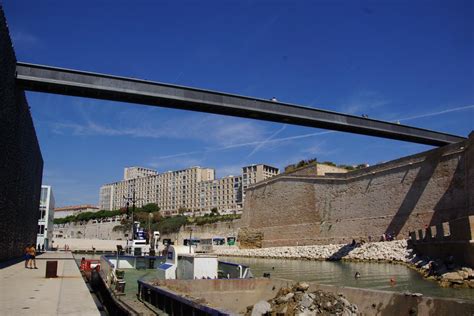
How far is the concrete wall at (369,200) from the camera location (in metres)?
31.0

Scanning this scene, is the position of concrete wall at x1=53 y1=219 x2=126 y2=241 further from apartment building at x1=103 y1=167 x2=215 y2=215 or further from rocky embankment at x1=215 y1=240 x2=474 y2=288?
rocky embankment at x1=215 y1=240 x2=474 y2=288

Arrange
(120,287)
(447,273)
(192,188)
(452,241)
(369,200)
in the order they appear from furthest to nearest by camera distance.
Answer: (192,188)
(369,200)
(452,241)
(447,273)
(120,287)

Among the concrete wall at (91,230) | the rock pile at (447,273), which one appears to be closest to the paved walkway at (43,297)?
the rock pile at (447,273)

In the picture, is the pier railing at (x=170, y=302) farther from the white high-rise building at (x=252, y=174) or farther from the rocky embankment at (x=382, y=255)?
the white high-rise building at (x=252, y=174)

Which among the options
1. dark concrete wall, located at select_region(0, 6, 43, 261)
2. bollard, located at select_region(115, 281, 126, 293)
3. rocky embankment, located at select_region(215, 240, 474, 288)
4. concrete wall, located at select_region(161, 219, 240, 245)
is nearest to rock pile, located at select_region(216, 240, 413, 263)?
rocky embankment, located at select_region(215, 240, 474, 288)

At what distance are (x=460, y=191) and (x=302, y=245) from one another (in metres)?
20.9

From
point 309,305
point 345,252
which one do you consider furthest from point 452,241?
point 345,252

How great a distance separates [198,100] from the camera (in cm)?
2825

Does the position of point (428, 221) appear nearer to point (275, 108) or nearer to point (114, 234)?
point (275, 108)

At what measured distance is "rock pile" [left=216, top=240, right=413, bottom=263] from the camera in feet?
102

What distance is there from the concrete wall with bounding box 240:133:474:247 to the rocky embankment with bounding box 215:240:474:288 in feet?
7.33

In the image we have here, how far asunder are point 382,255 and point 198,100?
17.7 m

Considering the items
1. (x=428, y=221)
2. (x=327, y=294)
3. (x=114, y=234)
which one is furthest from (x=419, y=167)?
(x=114, y=234)

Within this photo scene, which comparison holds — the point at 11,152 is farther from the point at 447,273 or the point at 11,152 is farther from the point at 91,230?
the point at 91,230
